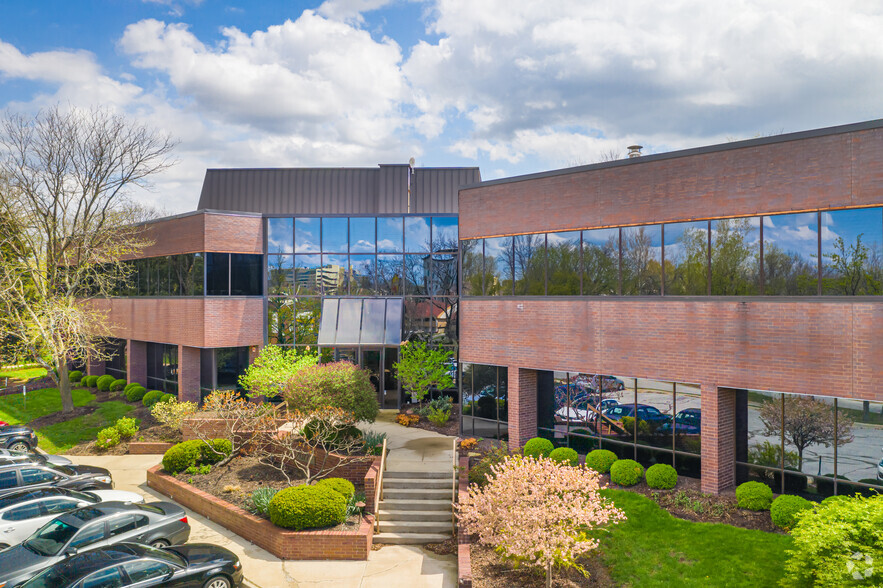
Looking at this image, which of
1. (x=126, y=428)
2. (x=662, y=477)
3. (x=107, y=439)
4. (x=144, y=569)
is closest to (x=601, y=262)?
(x=662, y=477)

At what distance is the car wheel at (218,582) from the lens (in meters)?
11.2

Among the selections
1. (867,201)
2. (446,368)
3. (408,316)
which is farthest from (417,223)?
(867,201)

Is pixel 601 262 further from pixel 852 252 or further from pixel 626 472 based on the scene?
pixel 852 252

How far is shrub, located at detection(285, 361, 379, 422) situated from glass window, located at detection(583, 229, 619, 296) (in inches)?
306

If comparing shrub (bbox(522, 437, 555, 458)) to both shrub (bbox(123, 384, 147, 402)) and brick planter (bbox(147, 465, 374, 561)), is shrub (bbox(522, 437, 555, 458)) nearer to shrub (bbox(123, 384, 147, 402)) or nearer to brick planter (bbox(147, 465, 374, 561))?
brick planter (bbox(147, 465, 374, 561))

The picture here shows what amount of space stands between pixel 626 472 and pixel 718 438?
8.57ft

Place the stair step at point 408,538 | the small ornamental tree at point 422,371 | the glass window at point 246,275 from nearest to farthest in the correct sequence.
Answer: the stair step at point 408,538, the small ornamental tree at point 422,371, the glass window at point 246,275

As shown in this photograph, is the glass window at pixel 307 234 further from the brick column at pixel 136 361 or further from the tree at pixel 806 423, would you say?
the tree at pixel 806 423

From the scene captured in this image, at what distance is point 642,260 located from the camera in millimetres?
16734

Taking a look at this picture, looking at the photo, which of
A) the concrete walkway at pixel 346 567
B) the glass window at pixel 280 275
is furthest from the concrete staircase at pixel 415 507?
the glass window at pixel 280 275

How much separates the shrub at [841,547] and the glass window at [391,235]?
20266 millimetres

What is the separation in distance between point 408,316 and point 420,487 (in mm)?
11922

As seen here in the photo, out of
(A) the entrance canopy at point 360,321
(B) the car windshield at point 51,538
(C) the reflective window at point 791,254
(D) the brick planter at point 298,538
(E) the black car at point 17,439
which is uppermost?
(C) the reflective window at point 791,254

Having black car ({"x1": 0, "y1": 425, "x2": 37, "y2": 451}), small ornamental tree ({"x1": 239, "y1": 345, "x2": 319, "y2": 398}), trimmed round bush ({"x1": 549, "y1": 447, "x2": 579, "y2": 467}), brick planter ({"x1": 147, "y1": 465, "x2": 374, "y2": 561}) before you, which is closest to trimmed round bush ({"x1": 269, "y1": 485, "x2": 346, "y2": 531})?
brick planter ({"x1": 147, "y1": 465, "x2": 374, "y2": 561})
